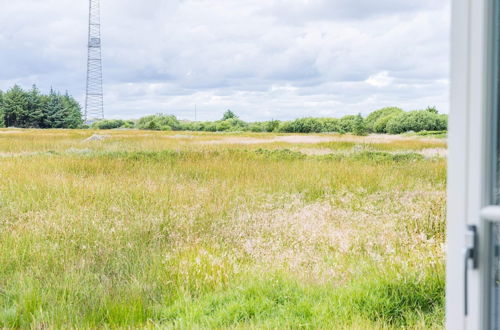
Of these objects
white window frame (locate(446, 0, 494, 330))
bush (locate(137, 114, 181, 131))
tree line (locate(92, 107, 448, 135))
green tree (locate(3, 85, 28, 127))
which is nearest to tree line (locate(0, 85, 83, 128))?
green tree (locate(3, 85, 28, 127))

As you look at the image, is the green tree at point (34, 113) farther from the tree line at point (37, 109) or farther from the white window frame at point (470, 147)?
the white window frame at point (470, 147)

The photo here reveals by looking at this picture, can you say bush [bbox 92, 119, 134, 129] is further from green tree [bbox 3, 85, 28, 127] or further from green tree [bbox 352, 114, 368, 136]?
green tree [bbox 352, 114, 368, 136]

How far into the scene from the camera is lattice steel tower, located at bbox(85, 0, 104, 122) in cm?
284

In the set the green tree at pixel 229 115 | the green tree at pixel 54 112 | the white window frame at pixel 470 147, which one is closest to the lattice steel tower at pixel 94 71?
the green tree at pixel 54 112

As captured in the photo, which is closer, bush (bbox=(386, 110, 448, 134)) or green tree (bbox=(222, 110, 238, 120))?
bush (bbox=(386, 110, 448, 134))

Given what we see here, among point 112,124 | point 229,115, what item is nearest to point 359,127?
point 229,115

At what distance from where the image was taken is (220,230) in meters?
2.49

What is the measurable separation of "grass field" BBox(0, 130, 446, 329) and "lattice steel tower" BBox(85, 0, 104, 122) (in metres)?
0.16

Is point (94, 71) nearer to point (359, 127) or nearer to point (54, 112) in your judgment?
point (54, 112)

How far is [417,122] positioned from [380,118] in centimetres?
19

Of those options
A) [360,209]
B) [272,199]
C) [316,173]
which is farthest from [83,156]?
[360,209]

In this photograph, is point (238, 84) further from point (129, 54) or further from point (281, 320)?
point (281, 320)

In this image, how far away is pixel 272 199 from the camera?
2.58 meters

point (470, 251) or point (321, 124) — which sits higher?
point (321, 124)
